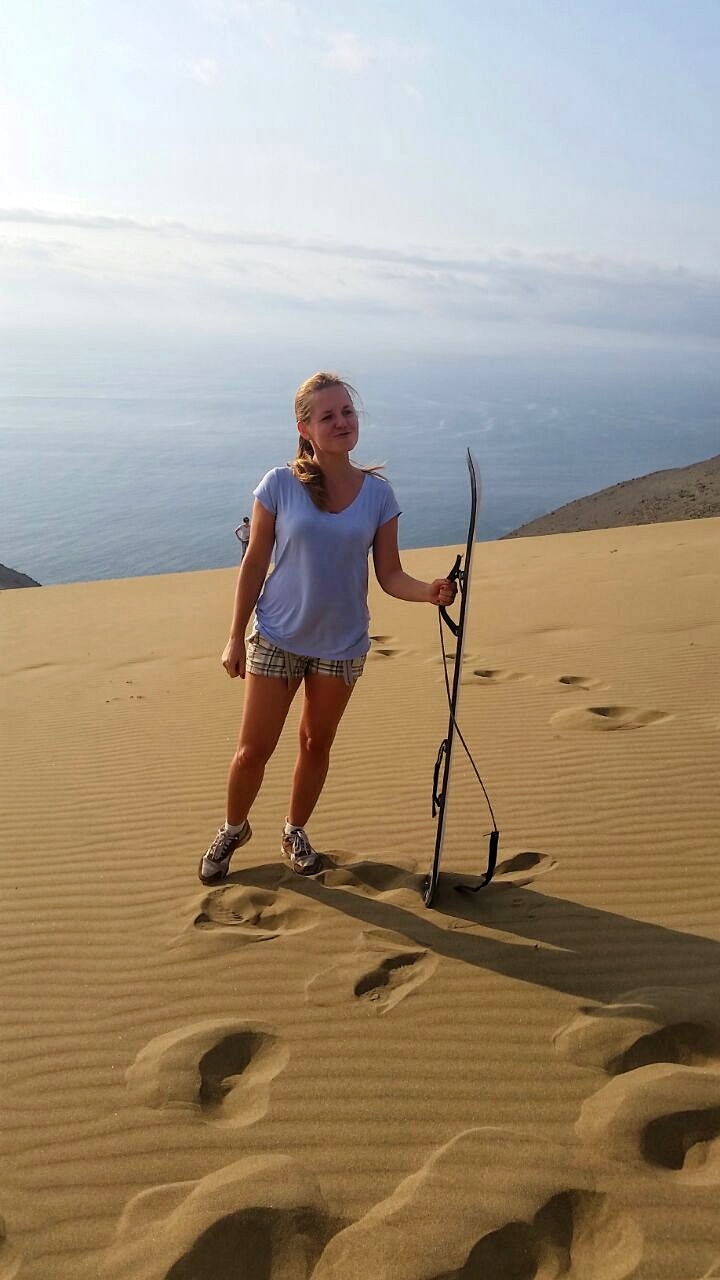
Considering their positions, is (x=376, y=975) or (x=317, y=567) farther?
(x=317, y=567)

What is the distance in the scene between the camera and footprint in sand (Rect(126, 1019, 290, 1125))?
9.00 ft

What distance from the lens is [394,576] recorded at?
12.2 ft

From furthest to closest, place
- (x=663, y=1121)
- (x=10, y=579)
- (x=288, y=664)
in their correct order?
(x=10, y=579) → (x=288, y=664) → (x=663, y=1121)

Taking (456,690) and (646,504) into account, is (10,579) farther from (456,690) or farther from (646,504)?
(456,690)

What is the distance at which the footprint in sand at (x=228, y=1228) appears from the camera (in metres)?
2.22

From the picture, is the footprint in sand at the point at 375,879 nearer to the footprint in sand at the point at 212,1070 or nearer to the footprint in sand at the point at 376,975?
the footprint in sand at the point at 376,975

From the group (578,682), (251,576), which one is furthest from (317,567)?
(578,682)

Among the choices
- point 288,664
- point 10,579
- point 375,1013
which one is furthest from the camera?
point 10,579

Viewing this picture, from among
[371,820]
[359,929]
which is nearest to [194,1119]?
[359,929]

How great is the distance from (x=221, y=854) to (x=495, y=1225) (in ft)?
6.84

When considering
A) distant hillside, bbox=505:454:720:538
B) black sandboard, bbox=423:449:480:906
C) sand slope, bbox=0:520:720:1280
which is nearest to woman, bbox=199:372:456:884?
black sandboard, bbox=423:449:480:906

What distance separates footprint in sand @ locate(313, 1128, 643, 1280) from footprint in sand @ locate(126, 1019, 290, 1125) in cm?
53

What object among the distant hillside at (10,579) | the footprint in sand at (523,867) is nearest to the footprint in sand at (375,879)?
the footprint in sand at (523,867)

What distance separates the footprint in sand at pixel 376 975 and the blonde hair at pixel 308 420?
1.63m
